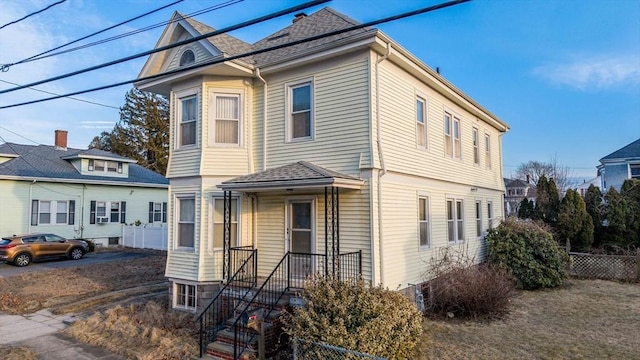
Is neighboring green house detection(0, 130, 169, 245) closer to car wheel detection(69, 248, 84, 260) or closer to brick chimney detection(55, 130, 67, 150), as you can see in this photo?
brick chimney detection(55, 130, 67, 150)

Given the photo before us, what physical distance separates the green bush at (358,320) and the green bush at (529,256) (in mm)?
7858

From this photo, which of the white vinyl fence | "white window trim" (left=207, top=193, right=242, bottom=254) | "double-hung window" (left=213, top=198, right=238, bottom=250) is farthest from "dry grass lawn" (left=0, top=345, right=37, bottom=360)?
the white vinyl fence

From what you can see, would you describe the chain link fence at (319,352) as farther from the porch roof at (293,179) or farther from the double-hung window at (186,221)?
the double-hung window at (186,221)

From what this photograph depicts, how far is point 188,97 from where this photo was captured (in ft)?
36.2

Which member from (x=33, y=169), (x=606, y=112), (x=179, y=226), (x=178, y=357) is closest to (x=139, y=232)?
(x=33, y=169)

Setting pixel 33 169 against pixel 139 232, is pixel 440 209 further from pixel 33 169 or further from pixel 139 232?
pixel 33 169

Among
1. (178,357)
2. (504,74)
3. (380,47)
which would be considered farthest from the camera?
(504,74)

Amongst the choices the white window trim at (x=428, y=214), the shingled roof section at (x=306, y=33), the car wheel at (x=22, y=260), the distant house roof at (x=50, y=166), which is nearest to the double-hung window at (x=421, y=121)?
the white window trim at (x=428, y=214)

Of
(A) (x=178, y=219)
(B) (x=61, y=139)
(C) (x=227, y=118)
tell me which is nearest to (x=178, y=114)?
(C) (x=227, y=118)

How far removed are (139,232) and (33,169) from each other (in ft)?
22.5

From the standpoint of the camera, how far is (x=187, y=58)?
37.3 ft

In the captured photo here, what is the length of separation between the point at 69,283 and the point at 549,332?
15234 mm

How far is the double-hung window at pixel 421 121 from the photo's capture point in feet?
36.9

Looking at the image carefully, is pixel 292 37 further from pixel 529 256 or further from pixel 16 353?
pixel 529 256
